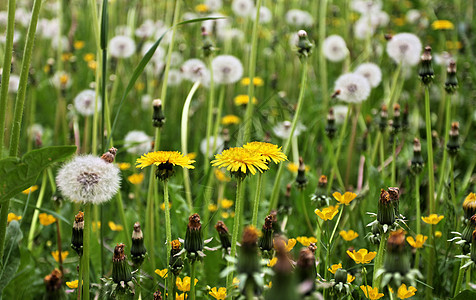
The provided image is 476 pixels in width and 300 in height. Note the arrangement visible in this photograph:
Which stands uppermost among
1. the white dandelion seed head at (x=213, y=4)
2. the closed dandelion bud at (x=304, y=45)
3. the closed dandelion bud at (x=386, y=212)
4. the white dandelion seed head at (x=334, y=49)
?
the white dandelion seed head at (x=213, y=4)

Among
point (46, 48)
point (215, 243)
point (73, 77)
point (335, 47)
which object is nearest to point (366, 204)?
point (215, 243)

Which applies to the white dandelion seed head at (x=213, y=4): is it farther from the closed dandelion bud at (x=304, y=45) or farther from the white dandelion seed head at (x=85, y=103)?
the closed dandelion bud at (x=304, y=45)

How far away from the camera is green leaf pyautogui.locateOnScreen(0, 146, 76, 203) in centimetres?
90

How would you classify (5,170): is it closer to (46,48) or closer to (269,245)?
(269,245)

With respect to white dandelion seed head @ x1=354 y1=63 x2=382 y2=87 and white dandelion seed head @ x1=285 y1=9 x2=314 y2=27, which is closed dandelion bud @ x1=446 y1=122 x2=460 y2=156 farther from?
white dandelion seed head @ x1=285 y1=9 x2=314 y2=27

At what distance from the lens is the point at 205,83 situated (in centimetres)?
213

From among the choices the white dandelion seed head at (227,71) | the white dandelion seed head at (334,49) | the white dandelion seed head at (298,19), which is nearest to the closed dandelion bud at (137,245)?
the white dandelion seed head at (227,71)

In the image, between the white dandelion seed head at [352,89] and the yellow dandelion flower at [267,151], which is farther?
the white dandelion seed head at [352,89]

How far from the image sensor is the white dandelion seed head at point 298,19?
10.6 ft

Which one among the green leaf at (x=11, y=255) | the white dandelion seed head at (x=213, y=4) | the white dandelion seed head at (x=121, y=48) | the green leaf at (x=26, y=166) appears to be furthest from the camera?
the white dandelion seed head at (x=213, y=4)

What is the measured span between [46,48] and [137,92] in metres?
1.06

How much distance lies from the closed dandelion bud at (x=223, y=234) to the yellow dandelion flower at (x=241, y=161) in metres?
0.13

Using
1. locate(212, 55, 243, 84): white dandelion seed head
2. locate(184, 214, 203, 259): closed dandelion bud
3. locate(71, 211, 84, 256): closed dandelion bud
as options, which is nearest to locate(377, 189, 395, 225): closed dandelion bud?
locate(184, 214, 203, 259): closed dandelion bud

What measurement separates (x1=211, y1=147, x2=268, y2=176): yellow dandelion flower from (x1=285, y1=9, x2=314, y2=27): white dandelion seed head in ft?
8.00
